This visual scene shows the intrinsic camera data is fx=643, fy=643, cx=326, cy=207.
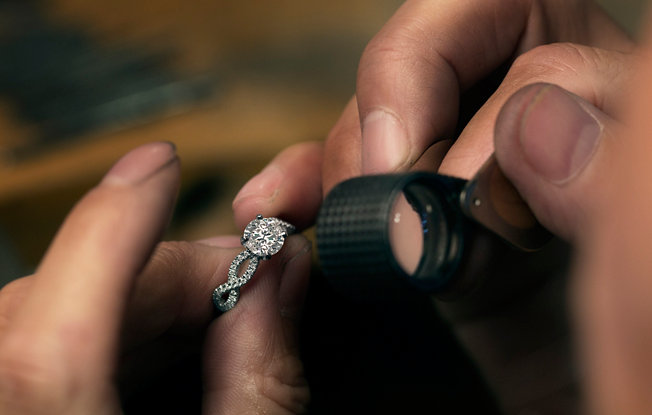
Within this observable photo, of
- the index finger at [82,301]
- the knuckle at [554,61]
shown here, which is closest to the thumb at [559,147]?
the knuckle at [554,61]

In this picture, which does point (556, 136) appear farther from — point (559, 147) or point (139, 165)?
point (139, 165)

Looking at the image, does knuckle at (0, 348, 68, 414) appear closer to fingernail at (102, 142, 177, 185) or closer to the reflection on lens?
fingernail at (102, 142, 177, 185)

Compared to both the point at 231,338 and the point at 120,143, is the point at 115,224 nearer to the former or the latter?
the point at 231,338

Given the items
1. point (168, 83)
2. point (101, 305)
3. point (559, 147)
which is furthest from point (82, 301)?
point (168, 83)

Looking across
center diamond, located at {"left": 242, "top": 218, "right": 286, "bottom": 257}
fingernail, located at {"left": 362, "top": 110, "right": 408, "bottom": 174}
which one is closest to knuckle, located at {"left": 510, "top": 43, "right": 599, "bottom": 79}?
fingernail, located at {"left": 362, "top": 110, "right": 408, "bottom": 174}

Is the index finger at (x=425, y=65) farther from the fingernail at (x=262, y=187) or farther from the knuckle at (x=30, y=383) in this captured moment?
the knuckle at (x=30, y=383)

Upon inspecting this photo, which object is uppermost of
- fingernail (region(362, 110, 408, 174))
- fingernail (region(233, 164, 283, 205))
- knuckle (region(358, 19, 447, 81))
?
knuckle (region(358, 19, 447, 81))

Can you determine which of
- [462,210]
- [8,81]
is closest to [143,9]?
[8,81]
